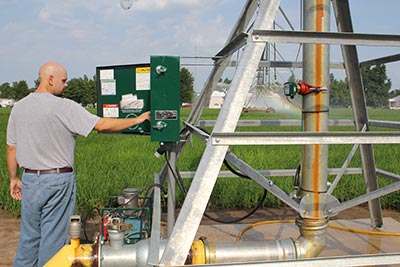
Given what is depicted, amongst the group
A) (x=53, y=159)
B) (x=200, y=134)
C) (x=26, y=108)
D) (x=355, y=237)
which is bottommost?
(x=355, y=237)

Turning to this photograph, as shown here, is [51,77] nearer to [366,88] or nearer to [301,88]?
[301,88]

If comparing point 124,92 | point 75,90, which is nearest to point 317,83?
point 124,92

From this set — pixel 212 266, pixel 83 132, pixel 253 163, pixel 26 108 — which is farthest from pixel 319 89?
pixel 253 163

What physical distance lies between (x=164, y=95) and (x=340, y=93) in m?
1.67

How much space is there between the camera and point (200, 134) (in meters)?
2.29

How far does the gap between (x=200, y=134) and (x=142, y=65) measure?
2.90 feet

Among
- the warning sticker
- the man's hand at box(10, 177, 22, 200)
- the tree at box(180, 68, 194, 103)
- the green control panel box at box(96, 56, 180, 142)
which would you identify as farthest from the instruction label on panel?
the man's hand at box(10, 177, 22, 200)

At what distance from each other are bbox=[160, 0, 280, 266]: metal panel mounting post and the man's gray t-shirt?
1113 millimetres

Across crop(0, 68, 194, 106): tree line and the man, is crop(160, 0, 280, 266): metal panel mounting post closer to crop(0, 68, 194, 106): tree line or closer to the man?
the man

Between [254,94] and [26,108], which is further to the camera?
[254,94]

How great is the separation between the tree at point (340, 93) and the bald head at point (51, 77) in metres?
2.12

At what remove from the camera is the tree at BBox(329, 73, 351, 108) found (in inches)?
124

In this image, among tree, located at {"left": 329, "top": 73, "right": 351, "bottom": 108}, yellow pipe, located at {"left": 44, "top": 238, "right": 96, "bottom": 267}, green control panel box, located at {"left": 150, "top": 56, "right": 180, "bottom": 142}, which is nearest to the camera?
yellow pipe, located at {"left": 44, "top": 238, "right": 96, "bottom": 267}

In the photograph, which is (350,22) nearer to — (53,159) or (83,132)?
(83,132)
